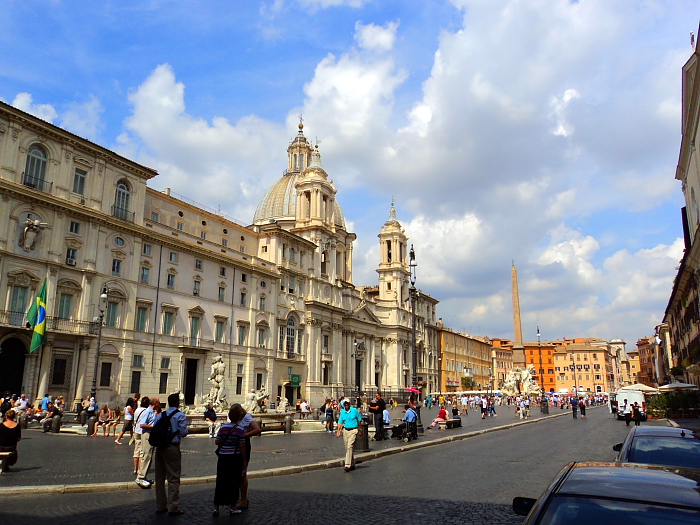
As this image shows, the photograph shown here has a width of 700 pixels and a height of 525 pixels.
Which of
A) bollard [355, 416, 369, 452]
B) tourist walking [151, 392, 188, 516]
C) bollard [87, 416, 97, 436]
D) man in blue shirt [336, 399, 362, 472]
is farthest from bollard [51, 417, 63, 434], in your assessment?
tourist walking [151, 392, 188, 516]

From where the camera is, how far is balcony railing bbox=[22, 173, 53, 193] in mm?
31078

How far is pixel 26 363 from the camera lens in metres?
29.8

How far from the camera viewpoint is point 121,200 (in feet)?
121

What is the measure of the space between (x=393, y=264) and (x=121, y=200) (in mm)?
50485

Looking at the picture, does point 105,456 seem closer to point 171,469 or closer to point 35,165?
point 171,469

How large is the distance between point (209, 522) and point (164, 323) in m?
33.4

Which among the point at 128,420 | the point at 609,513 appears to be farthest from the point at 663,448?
the point at 128,420

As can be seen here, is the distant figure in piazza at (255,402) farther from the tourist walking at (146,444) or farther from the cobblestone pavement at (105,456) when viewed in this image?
the tourist walking at (146,444)

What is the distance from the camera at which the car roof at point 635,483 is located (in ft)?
10.1

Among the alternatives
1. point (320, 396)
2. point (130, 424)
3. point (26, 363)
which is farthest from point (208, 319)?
point (130, 424)

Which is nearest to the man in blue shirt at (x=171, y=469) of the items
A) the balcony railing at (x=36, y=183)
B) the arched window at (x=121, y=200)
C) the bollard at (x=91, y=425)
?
the bollard at (x=91, y=425)

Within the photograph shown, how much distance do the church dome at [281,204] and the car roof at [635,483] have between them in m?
66.1

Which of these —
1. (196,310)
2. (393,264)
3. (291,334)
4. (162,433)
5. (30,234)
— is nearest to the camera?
(162,433)

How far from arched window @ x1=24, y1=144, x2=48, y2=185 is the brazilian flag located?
636 centimetres
